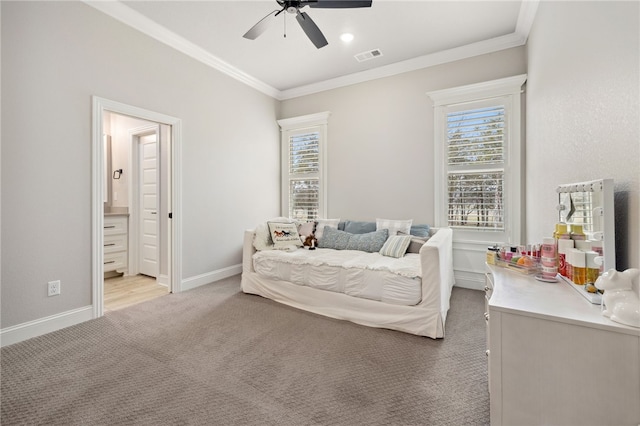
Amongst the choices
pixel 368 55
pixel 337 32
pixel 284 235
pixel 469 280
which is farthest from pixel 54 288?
pixel 469 280

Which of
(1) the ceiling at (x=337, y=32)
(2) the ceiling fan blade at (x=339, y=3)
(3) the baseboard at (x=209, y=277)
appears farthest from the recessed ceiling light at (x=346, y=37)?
(3) the baseboard at (x=209, y=277)

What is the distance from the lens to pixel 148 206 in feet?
13.7

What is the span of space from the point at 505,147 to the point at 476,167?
37 cm

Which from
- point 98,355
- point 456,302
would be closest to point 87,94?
point 98,355

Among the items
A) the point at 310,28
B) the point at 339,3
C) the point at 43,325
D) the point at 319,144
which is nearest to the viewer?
the point at 339,3

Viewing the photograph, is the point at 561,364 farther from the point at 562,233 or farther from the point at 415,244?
the point at 415,244

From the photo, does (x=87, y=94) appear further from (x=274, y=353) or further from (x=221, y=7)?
(x=274, y=353)

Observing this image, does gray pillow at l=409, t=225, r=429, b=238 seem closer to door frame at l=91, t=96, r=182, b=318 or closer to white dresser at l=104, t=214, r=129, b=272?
door frame at l=91, t=96, r=182, b=318

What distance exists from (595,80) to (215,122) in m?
3.78

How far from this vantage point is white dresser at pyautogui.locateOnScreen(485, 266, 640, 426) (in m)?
0.91

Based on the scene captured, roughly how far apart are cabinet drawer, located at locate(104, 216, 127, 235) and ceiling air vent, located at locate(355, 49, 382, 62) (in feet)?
13.4

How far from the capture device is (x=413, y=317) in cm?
231

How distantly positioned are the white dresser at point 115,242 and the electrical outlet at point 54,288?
1.58 metres

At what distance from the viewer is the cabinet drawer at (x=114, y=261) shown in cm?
388
